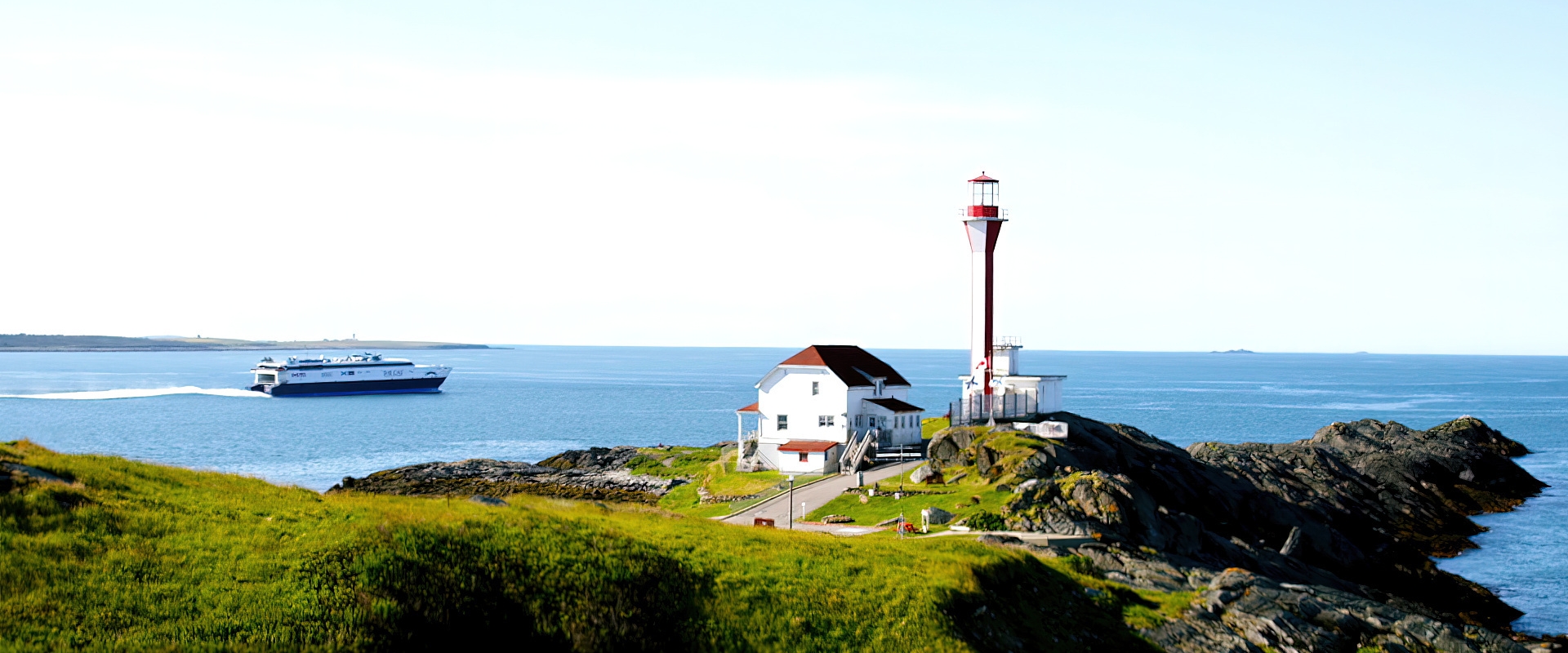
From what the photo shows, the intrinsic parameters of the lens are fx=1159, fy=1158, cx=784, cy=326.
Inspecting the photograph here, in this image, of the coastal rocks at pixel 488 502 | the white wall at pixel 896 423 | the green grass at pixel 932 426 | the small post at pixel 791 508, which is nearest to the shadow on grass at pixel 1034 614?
the small post at pixel 791 508

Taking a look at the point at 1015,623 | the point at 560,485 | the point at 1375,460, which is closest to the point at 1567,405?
the point at 1375,460

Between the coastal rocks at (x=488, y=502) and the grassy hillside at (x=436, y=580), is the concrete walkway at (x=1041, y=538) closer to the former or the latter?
the grassy hillside at (x=436, y=580)

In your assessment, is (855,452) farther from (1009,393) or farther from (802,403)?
(1009,393)

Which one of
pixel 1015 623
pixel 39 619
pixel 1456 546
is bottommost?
pixel 1456 546

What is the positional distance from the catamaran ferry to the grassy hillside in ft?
521

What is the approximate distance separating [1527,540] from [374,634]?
214 ft

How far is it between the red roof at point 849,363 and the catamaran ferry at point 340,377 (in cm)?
13264

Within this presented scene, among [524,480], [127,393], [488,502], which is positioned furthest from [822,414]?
[127,393]

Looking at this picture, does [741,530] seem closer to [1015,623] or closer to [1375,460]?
[1015,623]

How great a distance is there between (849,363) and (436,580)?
4363 cm

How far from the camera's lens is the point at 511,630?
21078 mm

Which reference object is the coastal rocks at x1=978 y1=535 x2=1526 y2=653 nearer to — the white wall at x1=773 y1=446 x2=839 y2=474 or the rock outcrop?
the rock outcrop

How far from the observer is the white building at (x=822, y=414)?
59278mm

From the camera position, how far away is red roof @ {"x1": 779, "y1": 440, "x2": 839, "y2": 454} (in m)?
57.8
